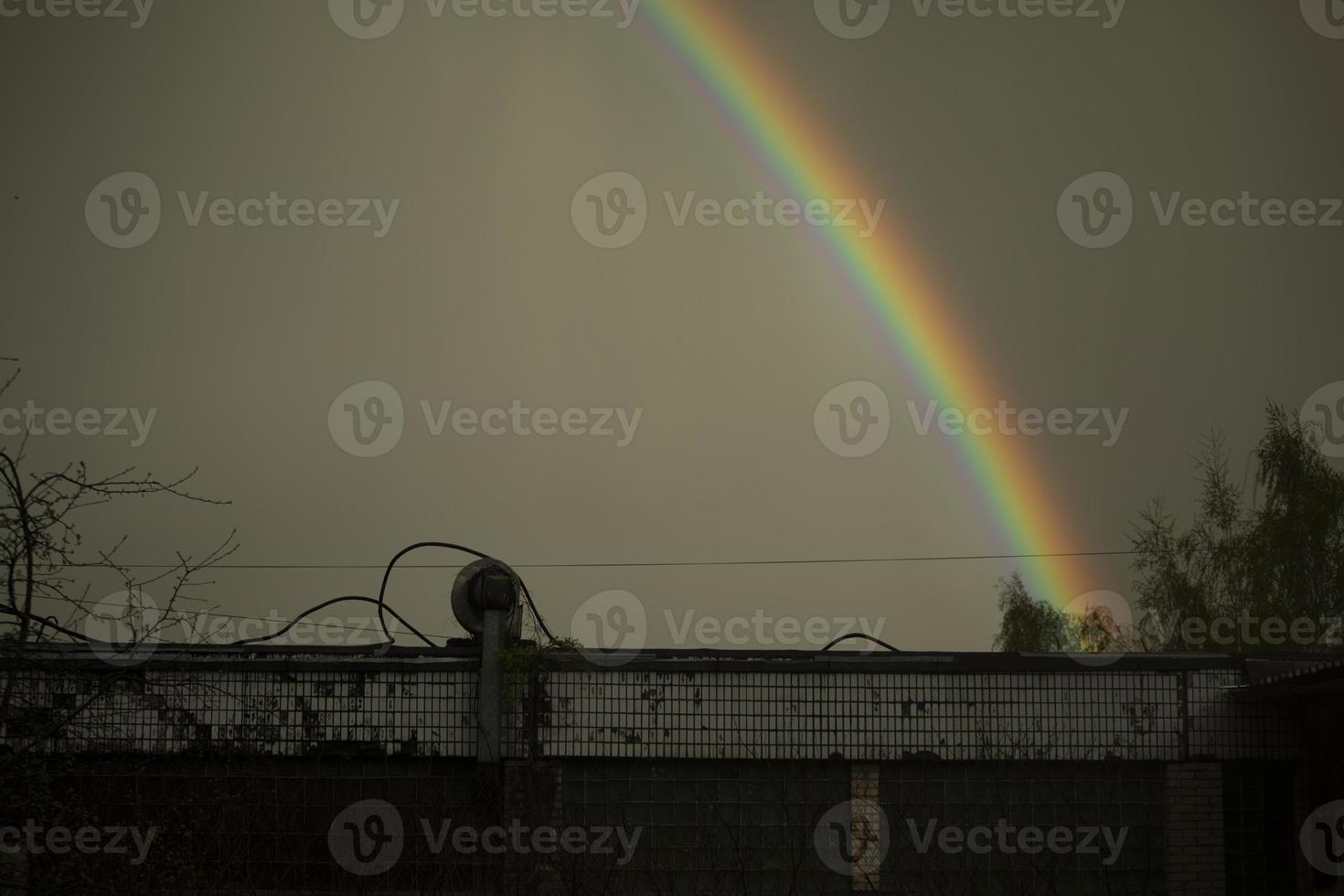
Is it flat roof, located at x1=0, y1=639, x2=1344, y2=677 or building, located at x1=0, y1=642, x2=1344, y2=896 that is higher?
flat roof, located at x1=0, y1=639, x2=1344, y2=677

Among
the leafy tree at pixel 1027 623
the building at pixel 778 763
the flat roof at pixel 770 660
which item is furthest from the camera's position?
the leafy tree at pixel 1027 623

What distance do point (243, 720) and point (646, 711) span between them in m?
4.11

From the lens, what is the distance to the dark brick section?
13656 mm

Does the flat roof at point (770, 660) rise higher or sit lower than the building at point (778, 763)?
higher

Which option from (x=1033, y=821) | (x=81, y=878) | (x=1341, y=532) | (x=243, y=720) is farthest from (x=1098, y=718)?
(x=1341, y=532)

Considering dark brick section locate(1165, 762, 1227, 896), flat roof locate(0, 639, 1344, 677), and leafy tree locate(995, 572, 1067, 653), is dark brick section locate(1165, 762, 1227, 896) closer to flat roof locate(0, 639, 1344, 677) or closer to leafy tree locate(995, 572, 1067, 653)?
flat roof locate(0, 639, 1344, 677)

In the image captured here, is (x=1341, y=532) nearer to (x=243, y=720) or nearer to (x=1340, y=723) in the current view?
(x=1340, y=723)

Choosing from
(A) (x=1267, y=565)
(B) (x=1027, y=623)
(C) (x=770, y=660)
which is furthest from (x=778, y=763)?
(B) (x=1027, y=623)

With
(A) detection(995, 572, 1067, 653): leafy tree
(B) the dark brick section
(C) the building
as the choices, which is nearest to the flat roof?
(C) the building

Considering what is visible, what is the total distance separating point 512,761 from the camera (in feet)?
45.3

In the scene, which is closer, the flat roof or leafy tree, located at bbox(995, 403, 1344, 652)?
the flat roof

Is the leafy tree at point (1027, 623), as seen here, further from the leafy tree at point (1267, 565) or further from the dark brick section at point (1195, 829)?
the dark brick section at point (1195, 829)

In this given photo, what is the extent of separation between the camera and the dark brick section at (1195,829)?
44.8 ft

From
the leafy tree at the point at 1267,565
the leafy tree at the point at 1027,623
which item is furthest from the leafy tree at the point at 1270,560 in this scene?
the leafy tree at the point at 1027,623
